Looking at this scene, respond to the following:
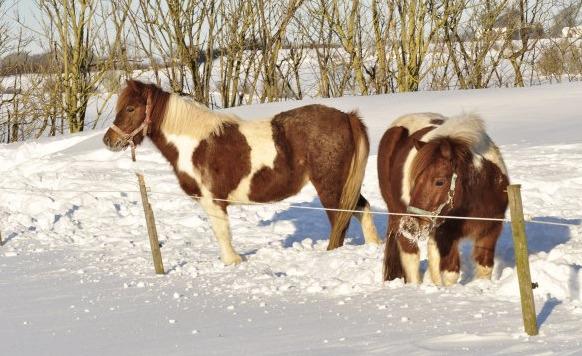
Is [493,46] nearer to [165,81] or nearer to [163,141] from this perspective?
[165,81]

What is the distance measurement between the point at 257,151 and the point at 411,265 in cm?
207

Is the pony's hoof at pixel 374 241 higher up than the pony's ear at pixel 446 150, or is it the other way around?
the pony's ear at pixel 446 150

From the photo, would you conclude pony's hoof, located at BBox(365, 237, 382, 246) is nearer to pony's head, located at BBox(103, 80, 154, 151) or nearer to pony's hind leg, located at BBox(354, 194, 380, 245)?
pony's hind leg, located at BBox(354, 194, 380, 245)

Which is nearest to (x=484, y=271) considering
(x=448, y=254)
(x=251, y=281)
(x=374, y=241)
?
(x=448, y=254)

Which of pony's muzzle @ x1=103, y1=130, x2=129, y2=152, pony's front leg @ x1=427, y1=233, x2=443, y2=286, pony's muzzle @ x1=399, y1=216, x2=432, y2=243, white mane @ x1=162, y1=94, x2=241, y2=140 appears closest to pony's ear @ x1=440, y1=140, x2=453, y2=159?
pony's muzzle @ x1=399, y1=216, x2=432, y2=243

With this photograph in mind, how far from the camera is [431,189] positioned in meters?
4.78

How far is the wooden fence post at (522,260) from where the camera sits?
382 centimetres

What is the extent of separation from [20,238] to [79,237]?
0.69 metres

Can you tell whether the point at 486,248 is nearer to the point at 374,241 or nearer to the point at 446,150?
the point at 446,150

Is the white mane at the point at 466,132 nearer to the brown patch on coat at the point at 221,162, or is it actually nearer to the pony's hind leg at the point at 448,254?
the pony's hind leg at the point at 448,254

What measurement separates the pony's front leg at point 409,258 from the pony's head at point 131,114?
2.77 m

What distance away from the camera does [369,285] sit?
5.45 meters

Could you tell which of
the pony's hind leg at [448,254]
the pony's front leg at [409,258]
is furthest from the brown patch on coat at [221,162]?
the pony's hind leg at [448,254]

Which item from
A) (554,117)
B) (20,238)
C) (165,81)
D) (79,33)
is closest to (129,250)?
(20,238)
